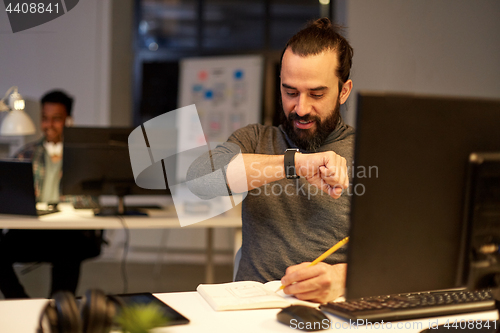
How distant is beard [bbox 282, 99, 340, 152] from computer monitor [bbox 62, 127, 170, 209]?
1.36 m

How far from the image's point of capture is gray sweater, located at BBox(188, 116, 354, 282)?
1.34m

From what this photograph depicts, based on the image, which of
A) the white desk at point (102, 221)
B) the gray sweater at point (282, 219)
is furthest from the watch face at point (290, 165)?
the white desk at point (102, 221)

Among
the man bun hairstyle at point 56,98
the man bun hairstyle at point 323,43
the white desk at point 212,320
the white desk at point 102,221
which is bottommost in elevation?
the white desk at point 102,221

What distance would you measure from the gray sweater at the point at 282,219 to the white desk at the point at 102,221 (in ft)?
2.67

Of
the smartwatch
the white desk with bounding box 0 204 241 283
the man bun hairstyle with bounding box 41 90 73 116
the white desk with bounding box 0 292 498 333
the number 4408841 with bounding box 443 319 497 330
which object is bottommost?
the white desk with bounding box 0 204 241 283

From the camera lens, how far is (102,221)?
2.44m

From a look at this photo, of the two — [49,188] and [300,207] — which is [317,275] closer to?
[300,207]

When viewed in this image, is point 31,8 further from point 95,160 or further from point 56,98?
point 95,160

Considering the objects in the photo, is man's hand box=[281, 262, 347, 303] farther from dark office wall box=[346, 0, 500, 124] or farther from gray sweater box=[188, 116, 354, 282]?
dark office wall box=[346, 0, 500, 124]

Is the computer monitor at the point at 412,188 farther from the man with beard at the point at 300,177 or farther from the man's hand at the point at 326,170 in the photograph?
the man with beard at the point at 300,177

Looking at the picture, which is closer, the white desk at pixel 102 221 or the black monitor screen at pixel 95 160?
the white desk at pixel 102 221

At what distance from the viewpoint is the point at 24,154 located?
9.95 ft

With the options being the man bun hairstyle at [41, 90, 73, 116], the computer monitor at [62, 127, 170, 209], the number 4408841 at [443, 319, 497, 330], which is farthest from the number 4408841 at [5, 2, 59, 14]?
the number 4408841 at [443, 319, 497, 330]

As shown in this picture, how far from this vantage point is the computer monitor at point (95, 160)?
2449 millimetres
